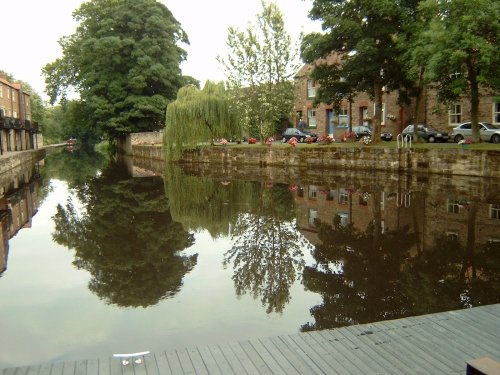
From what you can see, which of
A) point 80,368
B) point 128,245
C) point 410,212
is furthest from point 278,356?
point 410,212

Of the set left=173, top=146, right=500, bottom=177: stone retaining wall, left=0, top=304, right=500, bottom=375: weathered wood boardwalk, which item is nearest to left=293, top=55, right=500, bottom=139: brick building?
left=173, top=146, right=500, bottom=177: stone retaining wall

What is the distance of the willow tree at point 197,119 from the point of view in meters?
31.5

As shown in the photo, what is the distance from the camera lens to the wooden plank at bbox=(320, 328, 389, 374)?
14.0 ft

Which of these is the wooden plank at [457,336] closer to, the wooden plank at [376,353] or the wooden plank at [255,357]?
the wooden plank at [376,353]

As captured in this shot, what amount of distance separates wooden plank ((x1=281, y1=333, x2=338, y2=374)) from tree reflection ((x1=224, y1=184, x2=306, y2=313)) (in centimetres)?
174

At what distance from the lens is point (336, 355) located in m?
4.54

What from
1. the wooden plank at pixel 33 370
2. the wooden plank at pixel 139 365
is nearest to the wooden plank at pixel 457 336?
the wooden plank at pixel 139 365

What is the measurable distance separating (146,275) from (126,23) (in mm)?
40044

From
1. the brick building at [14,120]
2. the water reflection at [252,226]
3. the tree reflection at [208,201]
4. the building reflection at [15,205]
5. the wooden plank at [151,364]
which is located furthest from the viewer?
the brick building at [14,120]

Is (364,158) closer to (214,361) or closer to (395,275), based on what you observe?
(395,275)

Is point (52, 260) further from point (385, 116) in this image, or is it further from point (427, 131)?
point (385, 116)

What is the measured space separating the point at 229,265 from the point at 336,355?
4.73 metres

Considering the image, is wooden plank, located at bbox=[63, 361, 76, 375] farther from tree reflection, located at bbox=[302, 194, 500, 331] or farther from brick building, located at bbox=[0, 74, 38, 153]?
brick building, located at bbox=[0, 74, 38, 153]

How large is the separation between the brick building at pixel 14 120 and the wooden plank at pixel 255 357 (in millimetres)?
37942
